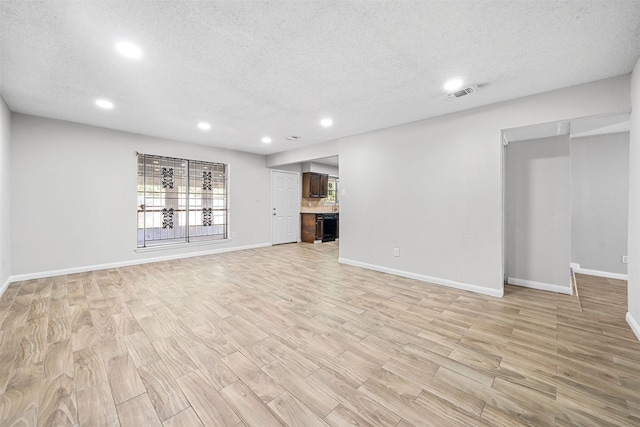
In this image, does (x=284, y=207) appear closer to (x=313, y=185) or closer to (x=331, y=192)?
(x=313, y=185)

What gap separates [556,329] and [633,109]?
7.39 ft

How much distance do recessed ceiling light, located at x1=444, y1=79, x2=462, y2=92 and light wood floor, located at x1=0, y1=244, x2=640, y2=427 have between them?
2507 mm

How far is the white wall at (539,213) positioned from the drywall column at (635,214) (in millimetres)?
1025

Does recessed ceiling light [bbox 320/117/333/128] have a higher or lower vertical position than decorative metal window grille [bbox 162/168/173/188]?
higher

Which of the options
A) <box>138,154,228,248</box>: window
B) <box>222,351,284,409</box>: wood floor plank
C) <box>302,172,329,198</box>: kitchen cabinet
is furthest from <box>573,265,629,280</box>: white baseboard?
<box>138,154,228,248</box>: window

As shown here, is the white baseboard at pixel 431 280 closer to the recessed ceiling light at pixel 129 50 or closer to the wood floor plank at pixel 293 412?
the wood floor plank at pixel 293 412

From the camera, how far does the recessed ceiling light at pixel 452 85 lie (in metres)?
2.71

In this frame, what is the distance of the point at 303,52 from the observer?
7.26ft

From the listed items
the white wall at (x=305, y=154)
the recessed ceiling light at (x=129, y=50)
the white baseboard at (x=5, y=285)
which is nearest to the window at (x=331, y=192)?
the white wall at (x=305, y=154)

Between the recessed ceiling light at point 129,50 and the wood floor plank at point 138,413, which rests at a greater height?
the recessed ceiling light at point 129,50

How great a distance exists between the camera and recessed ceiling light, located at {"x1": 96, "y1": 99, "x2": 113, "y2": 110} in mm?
3314

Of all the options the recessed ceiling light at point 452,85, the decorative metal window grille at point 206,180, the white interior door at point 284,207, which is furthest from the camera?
the white interior door at point 284,207

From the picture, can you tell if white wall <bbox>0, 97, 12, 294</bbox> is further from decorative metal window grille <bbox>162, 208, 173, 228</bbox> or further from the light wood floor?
decorative metal window grille <bbox>162, 208, 173, 228</bbox>

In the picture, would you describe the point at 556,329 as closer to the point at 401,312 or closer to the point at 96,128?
the point at 401,312
